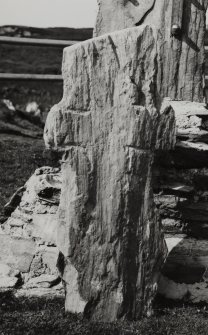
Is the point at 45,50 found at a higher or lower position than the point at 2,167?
higher

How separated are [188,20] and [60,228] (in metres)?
3.57


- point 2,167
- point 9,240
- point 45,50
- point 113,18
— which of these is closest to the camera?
point 9,240

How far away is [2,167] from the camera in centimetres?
965

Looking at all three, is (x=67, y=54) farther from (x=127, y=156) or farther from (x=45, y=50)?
(x=45, y=50)

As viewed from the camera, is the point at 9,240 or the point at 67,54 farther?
the point at 9,240

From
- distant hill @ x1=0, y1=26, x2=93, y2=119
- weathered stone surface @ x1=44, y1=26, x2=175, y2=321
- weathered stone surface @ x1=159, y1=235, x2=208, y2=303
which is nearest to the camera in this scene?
weathered stone surface @ x1=44, y1=26, x2=175, y2=321

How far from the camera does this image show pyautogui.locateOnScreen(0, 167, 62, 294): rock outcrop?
6.65 metres

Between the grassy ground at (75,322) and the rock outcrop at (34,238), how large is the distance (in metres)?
0.50

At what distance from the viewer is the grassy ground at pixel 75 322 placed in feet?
18.1

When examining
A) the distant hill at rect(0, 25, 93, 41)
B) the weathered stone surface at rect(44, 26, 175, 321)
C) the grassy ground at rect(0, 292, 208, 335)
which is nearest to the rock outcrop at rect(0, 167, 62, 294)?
the grassy ground at rect(0, 292, 208, 335)

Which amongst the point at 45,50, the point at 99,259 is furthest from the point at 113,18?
the point at 45,50

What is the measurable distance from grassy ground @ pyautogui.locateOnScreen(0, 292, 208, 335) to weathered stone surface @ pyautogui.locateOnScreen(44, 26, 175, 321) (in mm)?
185

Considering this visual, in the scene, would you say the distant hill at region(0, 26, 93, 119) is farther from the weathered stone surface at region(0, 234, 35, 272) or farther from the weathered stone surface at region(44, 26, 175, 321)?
the weathered stone surface at region(44, 26, 175, 321)

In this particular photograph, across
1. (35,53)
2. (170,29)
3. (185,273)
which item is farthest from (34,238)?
(35,53)
